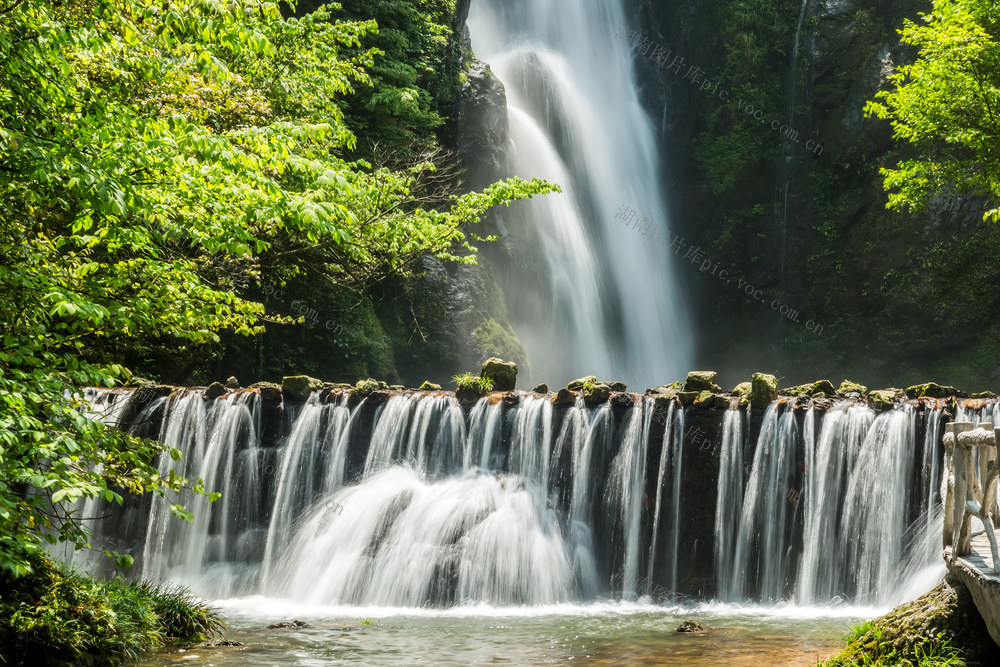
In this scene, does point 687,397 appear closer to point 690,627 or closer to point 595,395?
point 595,395

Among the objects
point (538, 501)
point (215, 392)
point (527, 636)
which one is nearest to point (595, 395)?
point (538, 501)

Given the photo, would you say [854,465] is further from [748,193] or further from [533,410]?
[748,193]

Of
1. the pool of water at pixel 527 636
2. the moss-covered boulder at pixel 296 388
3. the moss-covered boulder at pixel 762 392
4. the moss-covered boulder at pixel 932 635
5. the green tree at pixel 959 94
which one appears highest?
the green tree at pixel 959 94

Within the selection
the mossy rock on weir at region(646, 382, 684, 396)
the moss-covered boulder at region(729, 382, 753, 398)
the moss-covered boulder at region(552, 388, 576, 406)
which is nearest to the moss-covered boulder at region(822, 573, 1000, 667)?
the moss-covered boulder at region(729, 382, 753, 398)

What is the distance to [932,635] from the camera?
16.9 ft

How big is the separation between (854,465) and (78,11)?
11205 mm

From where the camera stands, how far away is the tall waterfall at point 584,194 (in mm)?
24781

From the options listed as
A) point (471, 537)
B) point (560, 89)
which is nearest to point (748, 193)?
point (560, 89)

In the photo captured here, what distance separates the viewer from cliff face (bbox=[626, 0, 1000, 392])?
2342cm

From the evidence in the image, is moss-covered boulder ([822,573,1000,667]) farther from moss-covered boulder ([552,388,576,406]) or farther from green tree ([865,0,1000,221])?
green tree ([865,0,1000,221])

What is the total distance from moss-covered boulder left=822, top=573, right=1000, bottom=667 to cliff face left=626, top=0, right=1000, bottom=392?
19.7 m

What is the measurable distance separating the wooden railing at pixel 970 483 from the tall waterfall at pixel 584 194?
1881 cm

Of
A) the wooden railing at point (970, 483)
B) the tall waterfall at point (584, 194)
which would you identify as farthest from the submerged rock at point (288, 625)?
the tall waterfall at point (584, 194)

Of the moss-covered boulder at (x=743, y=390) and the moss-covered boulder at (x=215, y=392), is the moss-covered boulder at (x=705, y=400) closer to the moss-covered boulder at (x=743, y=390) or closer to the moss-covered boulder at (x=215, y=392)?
the moss-covered boulder at (x=743, y=390)
